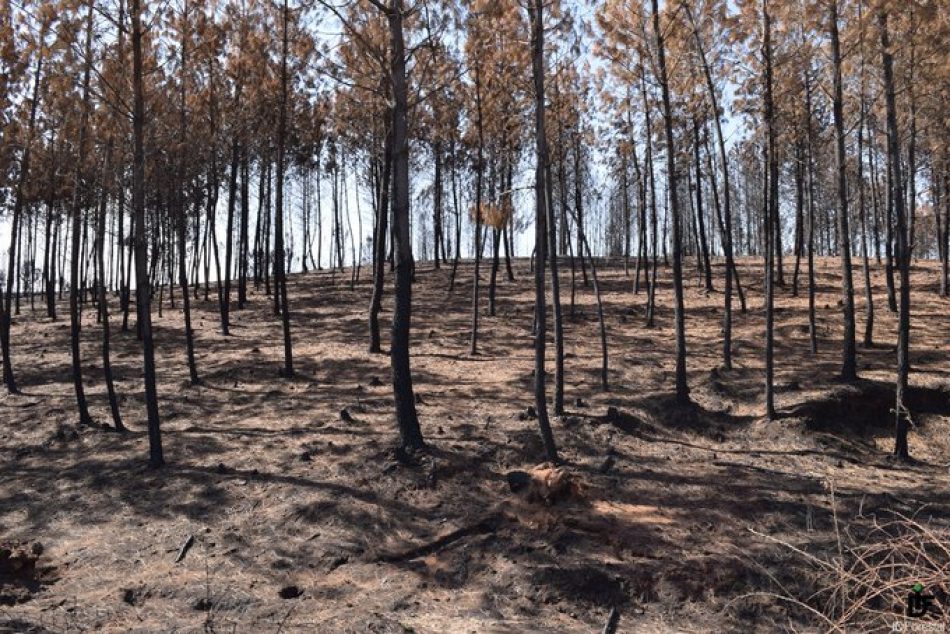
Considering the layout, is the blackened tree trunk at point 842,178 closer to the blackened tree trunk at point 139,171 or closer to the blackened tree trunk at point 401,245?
the blackened tree trunk at point 401,245

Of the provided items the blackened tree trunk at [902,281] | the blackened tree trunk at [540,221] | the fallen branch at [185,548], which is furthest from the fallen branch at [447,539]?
the blackened tree trunk at [902,281]

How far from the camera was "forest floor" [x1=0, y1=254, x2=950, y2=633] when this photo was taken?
719cm

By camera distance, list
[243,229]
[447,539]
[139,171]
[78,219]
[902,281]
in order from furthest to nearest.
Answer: [243,229] < [78,219] < [902,281] < [139,171] < [447,539]

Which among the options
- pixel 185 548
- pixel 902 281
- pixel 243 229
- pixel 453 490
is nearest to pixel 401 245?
pixel 453 490

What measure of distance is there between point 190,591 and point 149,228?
20996 millimetres

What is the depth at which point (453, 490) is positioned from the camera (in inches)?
385

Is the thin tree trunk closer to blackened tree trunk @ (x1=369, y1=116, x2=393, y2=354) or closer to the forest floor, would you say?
the forest floor

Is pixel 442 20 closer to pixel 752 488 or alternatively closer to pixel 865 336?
pixel 752 488

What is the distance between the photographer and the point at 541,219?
1054 centimetres

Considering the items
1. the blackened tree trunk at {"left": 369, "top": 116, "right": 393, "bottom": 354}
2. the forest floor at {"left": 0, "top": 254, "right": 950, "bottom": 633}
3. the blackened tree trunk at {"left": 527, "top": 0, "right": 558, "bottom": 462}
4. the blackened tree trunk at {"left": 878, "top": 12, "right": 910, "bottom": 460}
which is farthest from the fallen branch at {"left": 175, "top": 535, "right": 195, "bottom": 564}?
the blackened tree trunk at {"left": 878, "top": 12, "right": 910, "bottom": 460}

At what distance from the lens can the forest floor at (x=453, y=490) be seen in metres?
7.19

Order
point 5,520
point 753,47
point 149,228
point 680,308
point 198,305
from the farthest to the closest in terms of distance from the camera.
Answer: point 198,305 < point 149,228 < point 753,47 < point 680,308 < point 5,520

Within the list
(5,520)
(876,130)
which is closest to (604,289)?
(876,130)

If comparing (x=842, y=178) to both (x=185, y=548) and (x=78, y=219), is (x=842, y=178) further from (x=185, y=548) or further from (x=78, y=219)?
(x=78, y=219)
